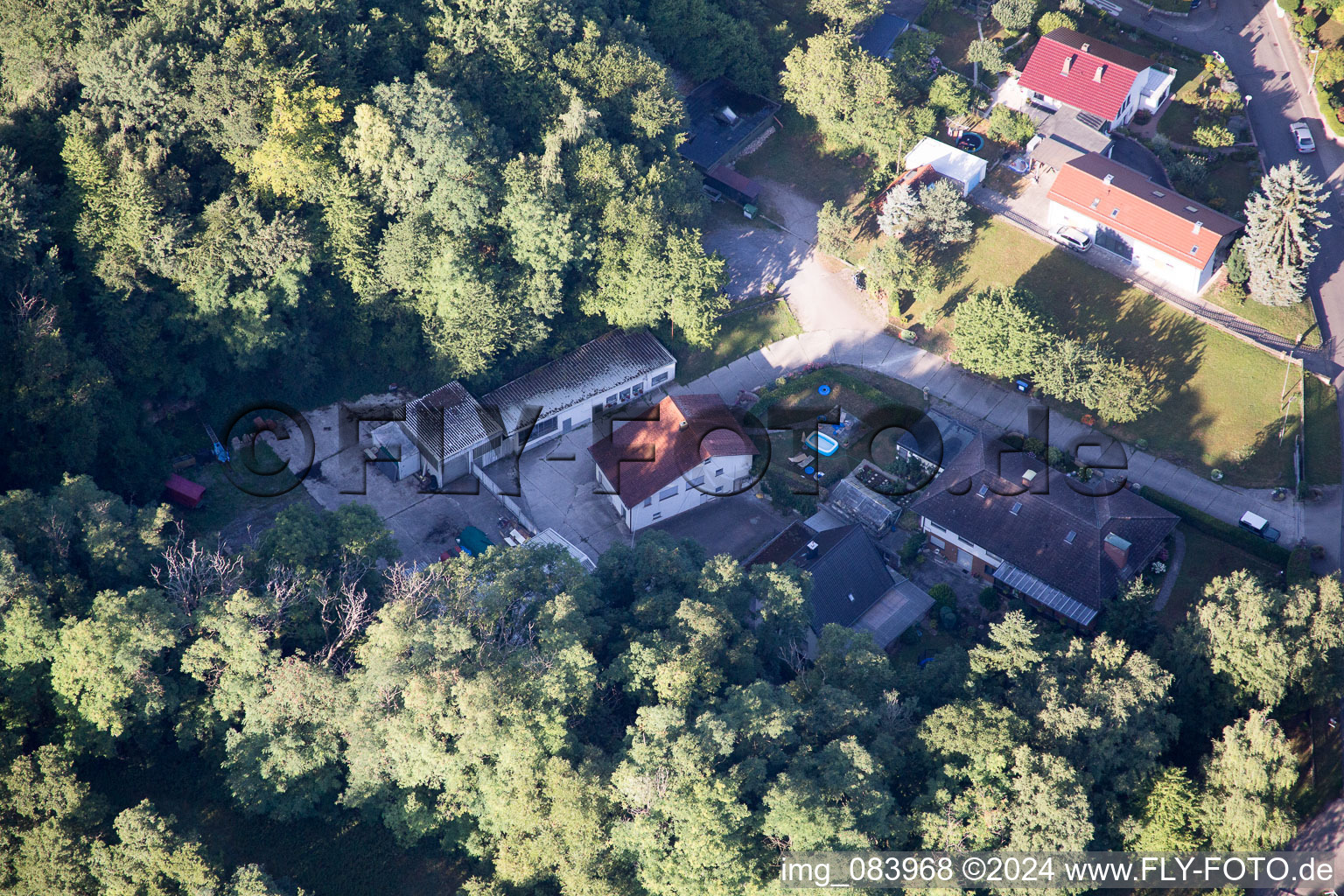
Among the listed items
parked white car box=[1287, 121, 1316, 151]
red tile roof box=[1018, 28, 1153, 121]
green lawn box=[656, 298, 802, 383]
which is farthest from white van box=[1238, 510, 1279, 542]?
red tile roof box=[1018, 28, 1153, 121]

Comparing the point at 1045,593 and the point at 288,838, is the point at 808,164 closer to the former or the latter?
the point at 1045,593

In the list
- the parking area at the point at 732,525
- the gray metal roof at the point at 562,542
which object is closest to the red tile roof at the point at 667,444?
the parking area at the point at 732,525

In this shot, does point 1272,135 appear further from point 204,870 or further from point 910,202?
point 204,870

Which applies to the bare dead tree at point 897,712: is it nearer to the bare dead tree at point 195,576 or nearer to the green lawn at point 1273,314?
the bare dead tree at point 195,576

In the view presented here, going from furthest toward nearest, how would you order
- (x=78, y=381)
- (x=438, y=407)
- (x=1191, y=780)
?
(x=438, y=407)
(x=78, y=381)
(x=1191, y=780)

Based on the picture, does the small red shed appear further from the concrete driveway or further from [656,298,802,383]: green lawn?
the concrete driveway

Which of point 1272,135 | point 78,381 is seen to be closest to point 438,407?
point 78,381
